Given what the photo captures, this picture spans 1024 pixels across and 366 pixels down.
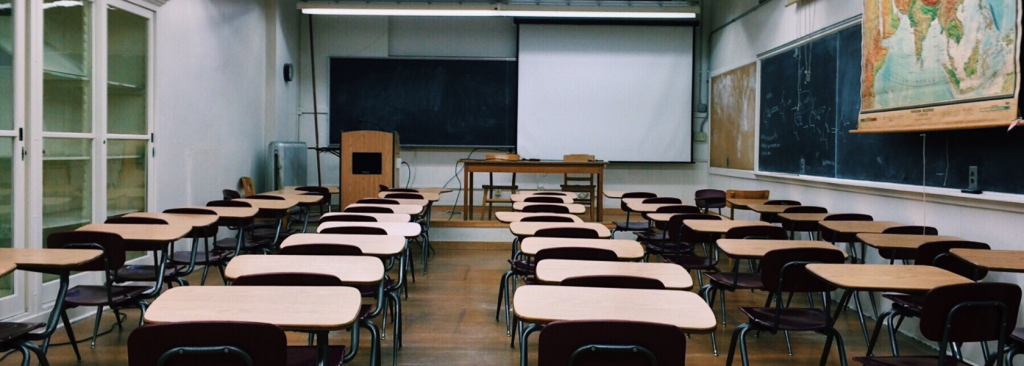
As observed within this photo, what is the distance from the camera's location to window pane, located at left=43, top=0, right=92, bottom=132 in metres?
4.71

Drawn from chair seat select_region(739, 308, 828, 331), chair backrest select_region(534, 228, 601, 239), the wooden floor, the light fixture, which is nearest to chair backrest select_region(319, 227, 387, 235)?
the wooden floor

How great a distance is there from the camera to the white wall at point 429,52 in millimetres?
11055

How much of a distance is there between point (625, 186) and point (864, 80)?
5.80 meters

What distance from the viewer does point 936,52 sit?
455 cm

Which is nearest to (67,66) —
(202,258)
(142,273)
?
(202,258)

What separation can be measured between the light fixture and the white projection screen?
92 cm

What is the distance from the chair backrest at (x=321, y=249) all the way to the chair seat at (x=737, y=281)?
2160 mm

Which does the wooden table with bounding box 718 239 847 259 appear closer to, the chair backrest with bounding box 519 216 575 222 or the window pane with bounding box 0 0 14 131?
the chair backrest with bounding box 519 216 575 222

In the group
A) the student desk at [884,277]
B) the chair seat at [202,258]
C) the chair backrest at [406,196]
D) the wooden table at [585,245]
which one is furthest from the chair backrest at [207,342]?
the chair backrest at [406,196]

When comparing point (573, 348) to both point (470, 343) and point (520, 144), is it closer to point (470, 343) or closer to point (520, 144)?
point (470, 343)

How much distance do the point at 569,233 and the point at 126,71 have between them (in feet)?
13.4

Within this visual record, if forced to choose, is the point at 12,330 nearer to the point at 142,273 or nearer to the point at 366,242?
the point at 142,273

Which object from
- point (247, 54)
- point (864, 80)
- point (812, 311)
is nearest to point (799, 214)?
point (864, 80)

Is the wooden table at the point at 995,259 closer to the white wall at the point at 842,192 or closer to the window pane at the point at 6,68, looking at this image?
Answer: the white wall at the point at 842,192
